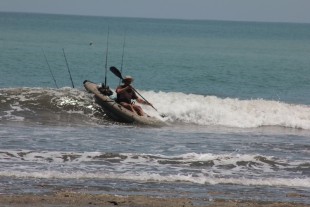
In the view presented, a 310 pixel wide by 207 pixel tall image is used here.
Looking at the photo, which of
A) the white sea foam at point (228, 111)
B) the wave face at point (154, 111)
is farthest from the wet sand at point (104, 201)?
the white sea foam at point (228, 111)

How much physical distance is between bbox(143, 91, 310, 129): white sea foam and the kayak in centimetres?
196

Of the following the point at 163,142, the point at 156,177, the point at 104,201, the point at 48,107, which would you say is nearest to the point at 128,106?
the point at 48,107

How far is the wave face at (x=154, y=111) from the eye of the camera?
20.2m

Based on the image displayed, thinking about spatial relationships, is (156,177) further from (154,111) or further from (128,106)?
(154,111)

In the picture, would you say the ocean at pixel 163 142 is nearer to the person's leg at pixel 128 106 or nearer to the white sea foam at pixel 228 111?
the white sea foam at pixel 228 111

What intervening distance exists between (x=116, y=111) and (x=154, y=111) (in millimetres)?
2768

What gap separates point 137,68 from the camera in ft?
133

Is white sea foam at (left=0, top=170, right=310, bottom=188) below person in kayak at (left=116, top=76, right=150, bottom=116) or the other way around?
below

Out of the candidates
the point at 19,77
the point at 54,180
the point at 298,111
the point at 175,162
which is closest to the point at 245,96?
the point at 298,111

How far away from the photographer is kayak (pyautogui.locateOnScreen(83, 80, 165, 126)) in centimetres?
1875

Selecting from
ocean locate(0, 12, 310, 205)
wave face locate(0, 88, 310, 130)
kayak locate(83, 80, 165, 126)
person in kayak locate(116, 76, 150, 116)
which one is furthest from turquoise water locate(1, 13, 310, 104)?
person in kayak locate(116, 76, 150, 116)

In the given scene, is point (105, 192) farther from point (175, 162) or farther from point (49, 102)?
point (49, 102)

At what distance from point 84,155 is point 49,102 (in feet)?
27.6

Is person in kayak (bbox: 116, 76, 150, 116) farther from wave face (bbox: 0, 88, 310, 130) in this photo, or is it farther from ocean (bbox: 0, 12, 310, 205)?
wave face (bbox: 0, 88, 310, 130)
